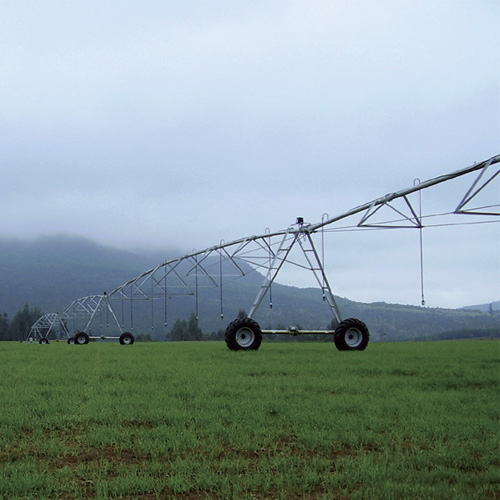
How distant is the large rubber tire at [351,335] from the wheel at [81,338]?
32.8 metres

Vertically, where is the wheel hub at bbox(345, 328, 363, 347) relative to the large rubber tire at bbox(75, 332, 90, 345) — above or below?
above

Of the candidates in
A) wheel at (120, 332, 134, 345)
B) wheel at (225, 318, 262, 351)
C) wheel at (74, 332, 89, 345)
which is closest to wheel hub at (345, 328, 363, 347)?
wheel at (225, 318, 262, 351)

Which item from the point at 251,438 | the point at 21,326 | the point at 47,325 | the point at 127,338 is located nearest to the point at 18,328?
the point at 21,326

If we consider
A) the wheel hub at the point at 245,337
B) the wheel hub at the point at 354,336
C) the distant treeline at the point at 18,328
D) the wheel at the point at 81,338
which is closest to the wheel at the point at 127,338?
the wheel at the point at 81,338

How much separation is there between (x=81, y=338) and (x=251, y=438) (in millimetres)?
46998

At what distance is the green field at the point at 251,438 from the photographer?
5.60 m

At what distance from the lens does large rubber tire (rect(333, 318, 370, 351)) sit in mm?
23656

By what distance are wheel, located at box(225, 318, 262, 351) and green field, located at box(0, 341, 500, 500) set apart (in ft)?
34.5

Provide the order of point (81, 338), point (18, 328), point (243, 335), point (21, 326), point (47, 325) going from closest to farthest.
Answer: point (243, 335) → point (81, 338) → point (47, 325) → point (18, 328) → point (21, 326)

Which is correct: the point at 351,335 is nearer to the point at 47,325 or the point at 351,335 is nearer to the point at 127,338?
the point at 127,338

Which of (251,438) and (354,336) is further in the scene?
(354,336)

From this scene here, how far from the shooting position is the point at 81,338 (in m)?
51.8

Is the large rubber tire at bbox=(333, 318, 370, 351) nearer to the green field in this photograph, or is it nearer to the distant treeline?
the green field

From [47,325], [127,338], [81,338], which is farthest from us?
[47,325]
